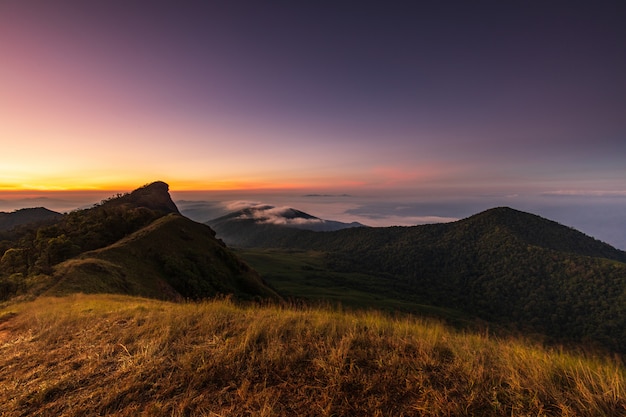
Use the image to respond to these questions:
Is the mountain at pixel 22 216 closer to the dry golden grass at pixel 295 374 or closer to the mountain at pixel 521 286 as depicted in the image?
the mountain at pixel 521 286

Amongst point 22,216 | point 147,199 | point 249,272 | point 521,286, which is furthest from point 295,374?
point 22,216

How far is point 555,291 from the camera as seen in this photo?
142375 millimetres

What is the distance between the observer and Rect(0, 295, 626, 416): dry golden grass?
3.90m

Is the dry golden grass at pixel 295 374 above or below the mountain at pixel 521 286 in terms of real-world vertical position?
above

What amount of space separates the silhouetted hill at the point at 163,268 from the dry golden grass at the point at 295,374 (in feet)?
49.1

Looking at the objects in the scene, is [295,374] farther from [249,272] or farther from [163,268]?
[249,272]

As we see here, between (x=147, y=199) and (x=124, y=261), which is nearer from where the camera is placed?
(x=124, y=261)

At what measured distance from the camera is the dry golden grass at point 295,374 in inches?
153

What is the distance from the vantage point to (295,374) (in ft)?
15.7

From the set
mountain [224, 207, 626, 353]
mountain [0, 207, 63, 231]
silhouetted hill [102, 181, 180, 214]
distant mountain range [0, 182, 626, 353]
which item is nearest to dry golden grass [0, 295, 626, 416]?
distant mountain range [0, 182, 626, 353]

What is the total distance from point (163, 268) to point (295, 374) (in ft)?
105

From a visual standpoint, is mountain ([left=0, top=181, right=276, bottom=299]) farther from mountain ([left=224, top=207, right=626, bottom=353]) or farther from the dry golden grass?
mountain ([left=224, top=207, right=626, bottom=353])

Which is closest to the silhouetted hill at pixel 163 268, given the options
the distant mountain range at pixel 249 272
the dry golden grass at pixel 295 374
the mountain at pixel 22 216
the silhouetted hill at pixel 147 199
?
the distant mountain range at pixel 249 272

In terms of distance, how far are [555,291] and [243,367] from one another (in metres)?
191
